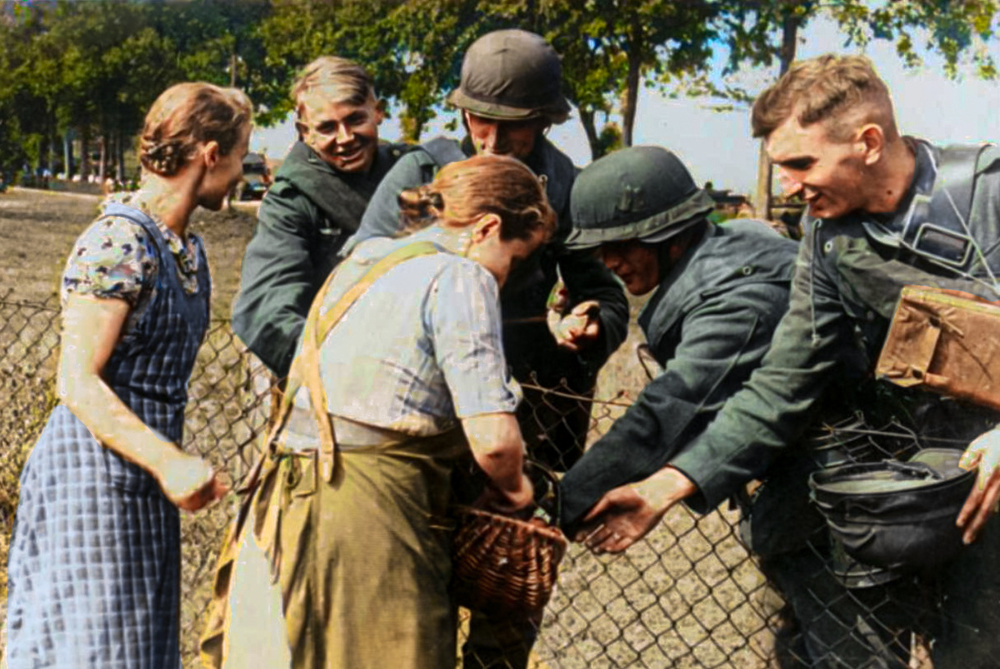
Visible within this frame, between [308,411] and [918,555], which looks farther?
[308,411]

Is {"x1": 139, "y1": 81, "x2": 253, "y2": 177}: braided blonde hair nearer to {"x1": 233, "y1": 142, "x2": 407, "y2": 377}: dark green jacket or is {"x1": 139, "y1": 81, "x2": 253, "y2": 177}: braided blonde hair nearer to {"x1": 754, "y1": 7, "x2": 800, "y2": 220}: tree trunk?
{"x1": 233, "y1": 142, "x2": 407, "y2": 377}: dark green jacket

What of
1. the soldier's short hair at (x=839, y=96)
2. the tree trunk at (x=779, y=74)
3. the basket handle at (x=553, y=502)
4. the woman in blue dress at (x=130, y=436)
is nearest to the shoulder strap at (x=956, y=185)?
the soldier's short hair at (x=839, y=96)

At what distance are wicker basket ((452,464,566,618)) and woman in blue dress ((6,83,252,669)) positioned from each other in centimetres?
61

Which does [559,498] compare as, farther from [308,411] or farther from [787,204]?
[787,204]

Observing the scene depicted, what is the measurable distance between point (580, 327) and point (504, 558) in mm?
940

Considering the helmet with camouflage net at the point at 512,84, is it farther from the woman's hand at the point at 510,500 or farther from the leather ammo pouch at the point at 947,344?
the leather ammo pouch at the point at 947,344

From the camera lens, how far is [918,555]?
2.79 meters

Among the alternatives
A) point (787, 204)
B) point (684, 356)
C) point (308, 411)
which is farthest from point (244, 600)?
point (787, 204)

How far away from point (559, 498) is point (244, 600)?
81 centimetres

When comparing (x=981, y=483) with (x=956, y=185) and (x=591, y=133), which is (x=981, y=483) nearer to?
(x=956, y=185)

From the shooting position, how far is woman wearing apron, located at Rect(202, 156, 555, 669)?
2807 millimetres

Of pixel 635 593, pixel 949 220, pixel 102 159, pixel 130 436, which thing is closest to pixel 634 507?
pixel 949 220

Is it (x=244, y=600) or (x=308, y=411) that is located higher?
(x=308, y=411)

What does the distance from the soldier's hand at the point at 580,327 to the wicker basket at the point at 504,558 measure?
2.56ft
